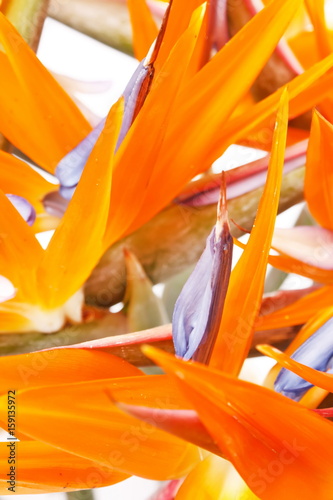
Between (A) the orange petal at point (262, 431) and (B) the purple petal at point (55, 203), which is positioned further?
(B) the purple petal at point (55, 203)

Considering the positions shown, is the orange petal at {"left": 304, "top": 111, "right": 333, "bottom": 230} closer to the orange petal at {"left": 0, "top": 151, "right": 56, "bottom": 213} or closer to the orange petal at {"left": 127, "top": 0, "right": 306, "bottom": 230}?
the orange petal at {"left": 127, "top": 0, "right": 306, "bottom": 230}

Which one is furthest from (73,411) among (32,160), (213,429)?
(32,160)

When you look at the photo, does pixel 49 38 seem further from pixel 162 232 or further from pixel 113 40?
pixel 162 232

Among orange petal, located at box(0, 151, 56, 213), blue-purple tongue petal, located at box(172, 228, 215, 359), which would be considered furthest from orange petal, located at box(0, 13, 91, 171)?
blue-purple tongue petal, located at box(172, 228, 215, 359)

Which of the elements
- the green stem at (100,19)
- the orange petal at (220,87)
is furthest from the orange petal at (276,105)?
the green stem at (100,19)

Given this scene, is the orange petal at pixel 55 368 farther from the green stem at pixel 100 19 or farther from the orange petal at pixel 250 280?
the green stem at pixel 100 19

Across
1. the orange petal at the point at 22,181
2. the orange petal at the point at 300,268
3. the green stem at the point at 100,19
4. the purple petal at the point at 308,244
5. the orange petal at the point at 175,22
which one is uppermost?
the green stem at the point at 100,19

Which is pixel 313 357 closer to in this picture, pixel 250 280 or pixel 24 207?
pixel 250 280
